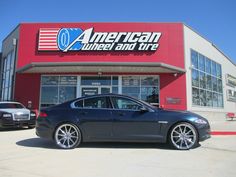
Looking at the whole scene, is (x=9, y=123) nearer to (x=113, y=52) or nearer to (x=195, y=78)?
(x=113, y=52)

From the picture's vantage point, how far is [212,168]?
5.32 meters

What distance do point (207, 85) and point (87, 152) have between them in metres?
18.4

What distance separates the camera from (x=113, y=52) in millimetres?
18359

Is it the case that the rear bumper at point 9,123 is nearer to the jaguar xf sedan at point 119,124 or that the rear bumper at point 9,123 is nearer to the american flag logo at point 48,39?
the jaguar xf sedan at point 119,124

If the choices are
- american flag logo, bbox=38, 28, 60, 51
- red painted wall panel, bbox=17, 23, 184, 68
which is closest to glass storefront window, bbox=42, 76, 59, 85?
red painted wall panel, bbox=17, 23, 184, 68

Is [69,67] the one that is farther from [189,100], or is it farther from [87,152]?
[87,152]

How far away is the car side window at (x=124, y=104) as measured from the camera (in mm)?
7484

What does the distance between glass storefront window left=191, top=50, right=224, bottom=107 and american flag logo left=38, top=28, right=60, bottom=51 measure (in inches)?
396

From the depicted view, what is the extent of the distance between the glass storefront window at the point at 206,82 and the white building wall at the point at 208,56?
45cm

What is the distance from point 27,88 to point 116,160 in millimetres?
14840

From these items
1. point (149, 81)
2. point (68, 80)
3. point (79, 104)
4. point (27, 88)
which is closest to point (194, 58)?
point (149, 81)

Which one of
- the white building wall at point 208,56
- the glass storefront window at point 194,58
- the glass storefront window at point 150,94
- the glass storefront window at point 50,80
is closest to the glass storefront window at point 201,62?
the white building wall at point 208,56

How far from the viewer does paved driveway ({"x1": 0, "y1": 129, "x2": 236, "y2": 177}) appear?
497cm

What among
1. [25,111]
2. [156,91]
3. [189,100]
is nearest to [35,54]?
[25,111]
